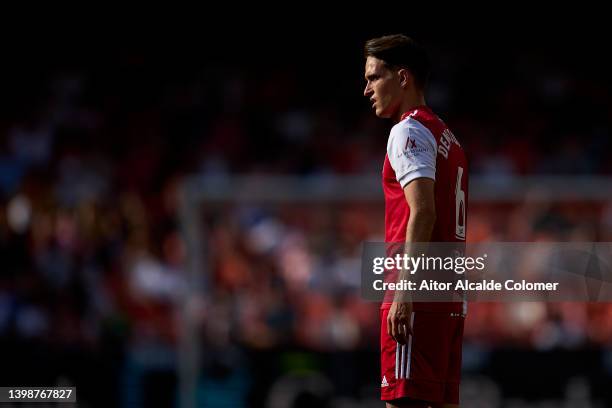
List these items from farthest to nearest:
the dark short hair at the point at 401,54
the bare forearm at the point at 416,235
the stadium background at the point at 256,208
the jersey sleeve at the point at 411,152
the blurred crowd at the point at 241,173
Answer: the blurred crowd at the point at 241,173, the stadium background at the point at 256,208, the dark short hair at the point at 401,54, the jersey sleeve at the point at 411,152, the bare forearm at the point at 416,235

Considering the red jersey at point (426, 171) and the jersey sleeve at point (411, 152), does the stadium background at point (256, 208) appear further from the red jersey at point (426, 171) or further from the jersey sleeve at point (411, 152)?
the jersey sleeve at point (411, 152)

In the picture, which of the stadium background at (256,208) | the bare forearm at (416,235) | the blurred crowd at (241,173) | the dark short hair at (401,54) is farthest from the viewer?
the blurred crowd at (241,173)

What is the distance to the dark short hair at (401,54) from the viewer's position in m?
4.78

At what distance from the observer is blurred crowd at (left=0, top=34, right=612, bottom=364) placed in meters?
9.58

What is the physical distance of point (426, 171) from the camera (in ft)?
14.9

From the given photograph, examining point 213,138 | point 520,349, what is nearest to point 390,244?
point 520,349

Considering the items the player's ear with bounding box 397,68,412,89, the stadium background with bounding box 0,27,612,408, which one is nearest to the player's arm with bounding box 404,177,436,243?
the player's ear with bounding box 397,68,412,89

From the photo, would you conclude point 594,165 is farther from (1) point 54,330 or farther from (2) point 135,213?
(1) point 54,330

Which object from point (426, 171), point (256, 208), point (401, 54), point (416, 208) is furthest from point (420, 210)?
point (256, 208)

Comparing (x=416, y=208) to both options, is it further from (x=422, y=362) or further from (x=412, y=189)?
(x=422, y=362)

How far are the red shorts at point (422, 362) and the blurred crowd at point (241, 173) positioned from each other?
476 cm

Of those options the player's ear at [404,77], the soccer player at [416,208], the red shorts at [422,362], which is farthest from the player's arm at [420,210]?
the player's ear at [404,77]

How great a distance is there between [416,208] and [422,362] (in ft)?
1.96

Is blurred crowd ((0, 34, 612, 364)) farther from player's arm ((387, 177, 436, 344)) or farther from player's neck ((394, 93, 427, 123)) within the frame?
player's arm ((387, 177, 436, 344))
